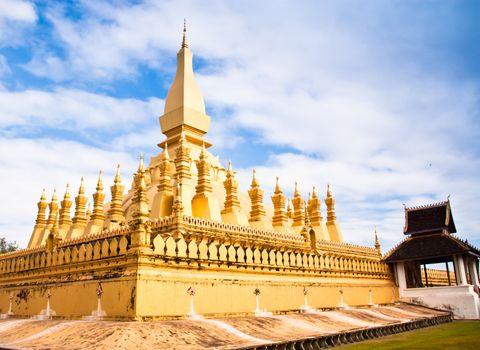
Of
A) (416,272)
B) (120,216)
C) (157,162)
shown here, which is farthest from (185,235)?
(416,272)

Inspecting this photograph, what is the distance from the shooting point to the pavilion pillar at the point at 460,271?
2306cm

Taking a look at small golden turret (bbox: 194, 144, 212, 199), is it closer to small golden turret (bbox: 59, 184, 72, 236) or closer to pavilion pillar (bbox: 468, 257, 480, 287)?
small golden turret (bbox: 59, 184, 72, 236)

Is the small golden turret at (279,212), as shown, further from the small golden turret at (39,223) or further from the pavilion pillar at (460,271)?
the small golden turret at (39,223)

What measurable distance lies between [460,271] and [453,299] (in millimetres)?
1694

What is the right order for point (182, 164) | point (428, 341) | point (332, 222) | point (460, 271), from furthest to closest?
point (332, 222) < point (460, 271) < point (182, 164) < point (428, 341)

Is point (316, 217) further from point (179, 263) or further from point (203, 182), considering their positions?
point (179, 263)

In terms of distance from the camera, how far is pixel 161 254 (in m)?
11.2

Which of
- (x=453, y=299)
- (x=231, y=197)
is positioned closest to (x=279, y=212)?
(x=231, y=197)

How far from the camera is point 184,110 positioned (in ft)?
90.7

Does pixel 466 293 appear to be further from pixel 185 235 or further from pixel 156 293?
pixel 156 293

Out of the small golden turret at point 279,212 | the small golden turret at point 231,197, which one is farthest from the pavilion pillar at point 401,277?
the small golden turret at point 231,197

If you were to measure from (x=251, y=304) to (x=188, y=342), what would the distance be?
471cm

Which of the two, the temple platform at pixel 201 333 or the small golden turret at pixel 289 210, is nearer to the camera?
the temple platform at pixel 201 333

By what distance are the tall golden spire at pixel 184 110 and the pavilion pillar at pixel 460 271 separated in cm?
1637
